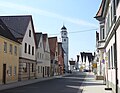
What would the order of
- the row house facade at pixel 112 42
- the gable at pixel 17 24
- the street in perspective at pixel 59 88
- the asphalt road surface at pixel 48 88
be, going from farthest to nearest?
the gable at pixel 17 24 → the street in perspective at pixel 59 88 → the asphalt road surface at pixel 48 88 → the row house facade at pixel 112 42

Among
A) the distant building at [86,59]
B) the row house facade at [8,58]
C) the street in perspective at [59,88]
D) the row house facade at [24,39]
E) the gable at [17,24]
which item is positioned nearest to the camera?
the street in perspective at [59,88]

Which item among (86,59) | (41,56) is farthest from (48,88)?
(86,59)

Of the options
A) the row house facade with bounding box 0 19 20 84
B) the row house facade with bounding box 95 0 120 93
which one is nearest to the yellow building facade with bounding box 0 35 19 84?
the row house facade with bounding box 0 19 20 84

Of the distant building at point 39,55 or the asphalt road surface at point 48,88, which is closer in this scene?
the asphalt road surface at point 48,88

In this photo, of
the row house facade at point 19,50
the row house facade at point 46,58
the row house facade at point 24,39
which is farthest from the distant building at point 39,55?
the row house facade at point 24,39

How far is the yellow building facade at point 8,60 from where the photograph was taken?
3262 centimetres

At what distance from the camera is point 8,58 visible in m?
35.0

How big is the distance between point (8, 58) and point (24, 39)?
771 centimetres

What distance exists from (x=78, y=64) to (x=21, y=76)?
142 metres

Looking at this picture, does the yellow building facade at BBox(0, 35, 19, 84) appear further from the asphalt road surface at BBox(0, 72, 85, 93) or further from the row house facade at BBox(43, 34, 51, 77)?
the row house facade at BBox(43, 34, 51, 77)

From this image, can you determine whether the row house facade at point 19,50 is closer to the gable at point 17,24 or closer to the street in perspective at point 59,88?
the gable at point 17,24

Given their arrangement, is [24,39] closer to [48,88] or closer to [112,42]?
[48,88]

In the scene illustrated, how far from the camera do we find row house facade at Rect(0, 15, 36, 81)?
136ft

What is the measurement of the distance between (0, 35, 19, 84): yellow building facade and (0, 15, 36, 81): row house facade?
2.05 metres
